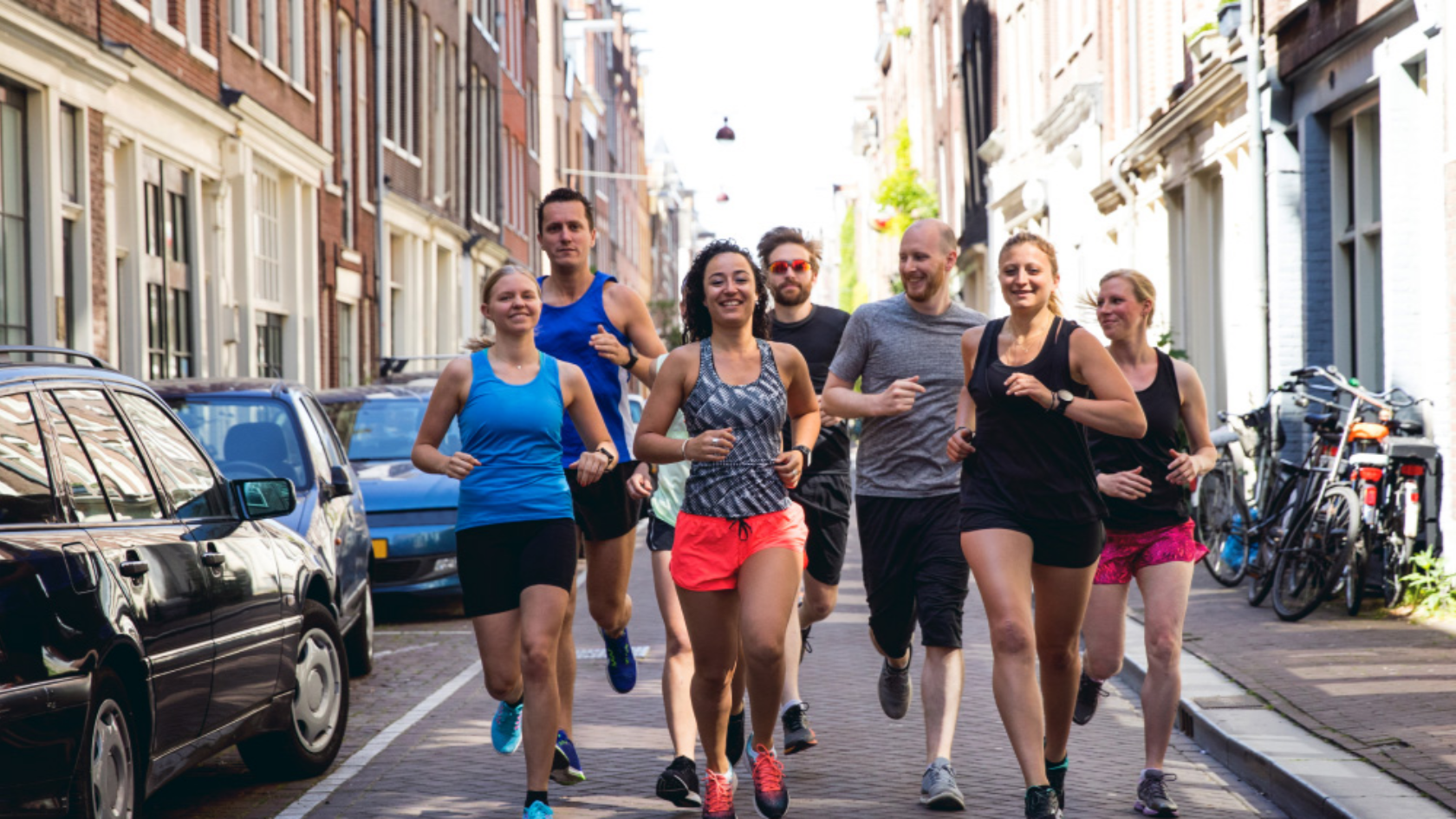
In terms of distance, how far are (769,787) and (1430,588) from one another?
21.2 ft

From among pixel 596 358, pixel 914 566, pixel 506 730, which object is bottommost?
pixel 506 730

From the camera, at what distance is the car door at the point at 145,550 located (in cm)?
509

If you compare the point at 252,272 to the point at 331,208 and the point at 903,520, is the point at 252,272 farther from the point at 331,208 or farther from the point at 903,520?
the point at 903,520

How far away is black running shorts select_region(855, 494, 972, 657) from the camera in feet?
20.6

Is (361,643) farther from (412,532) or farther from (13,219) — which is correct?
(13,219)

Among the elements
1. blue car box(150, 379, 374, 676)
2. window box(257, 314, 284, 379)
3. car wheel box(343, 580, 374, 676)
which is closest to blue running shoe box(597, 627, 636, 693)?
blue car box(150, 379, 374, 676)

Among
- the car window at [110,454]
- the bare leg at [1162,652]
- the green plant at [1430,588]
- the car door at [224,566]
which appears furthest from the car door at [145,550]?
the green plant at [1430,588]

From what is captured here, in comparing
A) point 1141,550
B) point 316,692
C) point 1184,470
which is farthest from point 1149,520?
point 316,692

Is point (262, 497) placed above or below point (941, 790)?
above

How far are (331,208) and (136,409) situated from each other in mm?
20441

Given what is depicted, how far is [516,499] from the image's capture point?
5.82 metres

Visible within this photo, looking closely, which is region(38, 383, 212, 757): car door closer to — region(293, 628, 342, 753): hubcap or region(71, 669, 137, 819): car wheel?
region(71, 669, 137, 819): car wheel

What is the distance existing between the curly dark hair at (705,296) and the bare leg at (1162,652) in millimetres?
1584

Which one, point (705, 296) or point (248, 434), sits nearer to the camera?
point (705, 296)
